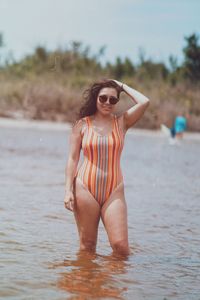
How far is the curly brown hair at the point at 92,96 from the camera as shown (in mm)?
5289

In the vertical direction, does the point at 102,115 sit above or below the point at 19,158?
above

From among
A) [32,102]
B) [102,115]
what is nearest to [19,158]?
[102,115]

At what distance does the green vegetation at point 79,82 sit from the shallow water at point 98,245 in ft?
41.4

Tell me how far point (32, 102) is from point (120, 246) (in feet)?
86.2

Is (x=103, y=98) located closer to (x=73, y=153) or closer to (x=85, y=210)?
(x=73, y=153)

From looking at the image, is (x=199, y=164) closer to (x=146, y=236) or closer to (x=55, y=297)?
(x=146, y=236)

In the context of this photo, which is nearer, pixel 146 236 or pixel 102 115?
pixel 102 115

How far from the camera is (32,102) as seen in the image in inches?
1225

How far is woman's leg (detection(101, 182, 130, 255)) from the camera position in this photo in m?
5.14

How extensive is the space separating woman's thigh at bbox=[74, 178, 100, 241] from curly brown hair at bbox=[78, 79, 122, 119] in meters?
0.59

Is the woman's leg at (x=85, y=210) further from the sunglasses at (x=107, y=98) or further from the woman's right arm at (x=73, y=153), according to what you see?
the sunglasses at (x=107, y=98)

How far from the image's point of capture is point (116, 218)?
513cm

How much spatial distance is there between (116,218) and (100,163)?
1.52ft

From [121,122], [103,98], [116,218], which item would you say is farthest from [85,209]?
[103,98]
